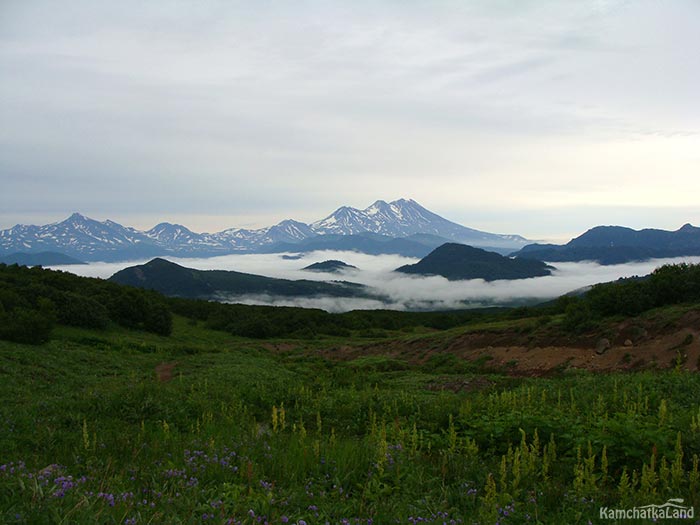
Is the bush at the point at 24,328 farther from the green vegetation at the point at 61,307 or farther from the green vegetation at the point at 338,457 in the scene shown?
the green vegetation at the point at 338,457

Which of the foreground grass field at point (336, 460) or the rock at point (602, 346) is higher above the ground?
the foreground grass field at point (336, 460)

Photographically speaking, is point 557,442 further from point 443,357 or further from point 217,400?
point 443,357

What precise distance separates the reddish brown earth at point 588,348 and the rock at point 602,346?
0.45ft

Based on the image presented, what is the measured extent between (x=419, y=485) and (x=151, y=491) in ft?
9.67

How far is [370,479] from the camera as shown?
17.2 feet

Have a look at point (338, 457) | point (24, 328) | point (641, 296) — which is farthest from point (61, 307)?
point (641, 296)

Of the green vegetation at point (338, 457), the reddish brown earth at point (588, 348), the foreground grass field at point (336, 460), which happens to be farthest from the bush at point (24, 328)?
the reddish brown earth at point (588, 348)

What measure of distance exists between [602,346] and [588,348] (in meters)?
0.82

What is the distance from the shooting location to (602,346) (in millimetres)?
21922

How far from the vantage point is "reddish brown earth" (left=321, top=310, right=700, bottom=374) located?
19.0 m

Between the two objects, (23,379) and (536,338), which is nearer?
(23,379)

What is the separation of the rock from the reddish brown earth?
138 millimetres

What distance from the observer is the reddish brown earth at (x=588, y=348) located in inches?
750

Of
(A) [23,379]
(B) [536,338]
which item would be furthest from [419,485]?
(B) [536,338]
